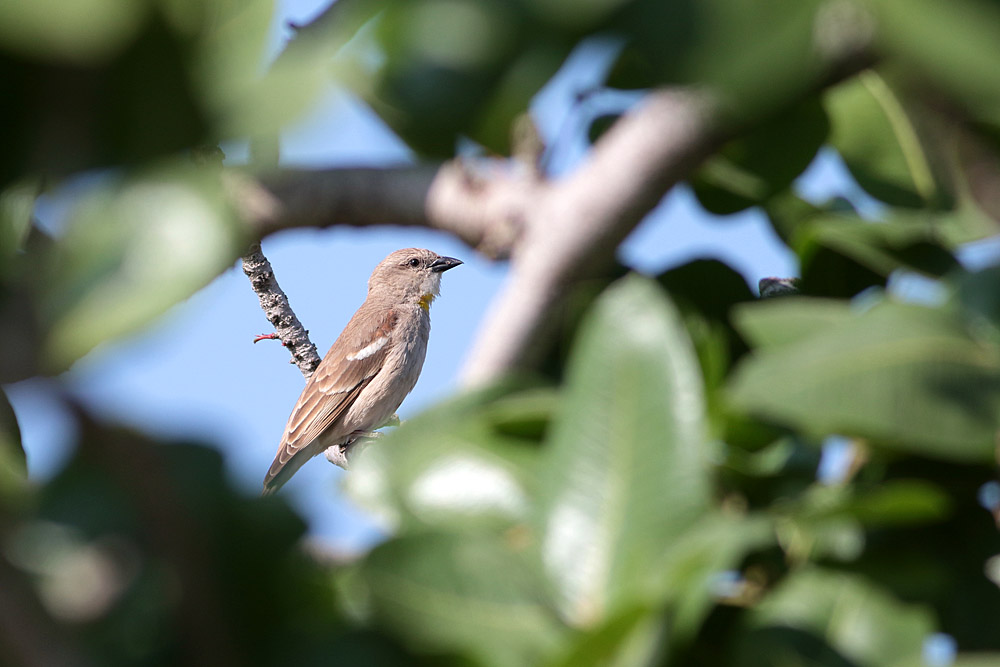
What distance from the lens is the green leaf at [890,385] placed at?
815 mm

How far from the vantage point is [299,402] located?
868cm

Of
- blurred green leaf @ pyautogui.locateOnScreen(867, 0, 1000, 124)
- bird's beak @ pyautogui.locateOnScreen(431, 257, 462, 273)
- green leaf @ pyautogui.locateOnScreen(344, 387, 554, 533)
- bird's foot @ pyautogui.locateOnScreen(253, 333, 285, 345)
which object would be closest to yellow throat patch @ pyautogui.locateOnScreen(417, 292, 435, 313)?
bird's beak @ pyautogui.locateOnScreen(431, 257, 462, 273)

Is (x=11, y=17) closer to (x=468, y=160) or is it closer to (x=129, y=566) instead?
(x=129, y=566)

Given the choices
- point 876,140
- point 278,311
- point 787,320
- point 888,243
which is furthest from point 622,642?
point 278,311

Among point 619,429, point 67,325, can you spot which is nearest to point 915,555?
point 619,429

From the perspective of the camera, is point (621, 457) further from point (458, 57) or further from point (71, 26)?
point (71, 26)

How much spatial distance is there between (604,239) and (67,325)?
66 centimetres

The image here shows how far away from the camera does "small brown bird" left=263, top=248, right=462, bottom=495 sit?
Result: 27.9ft

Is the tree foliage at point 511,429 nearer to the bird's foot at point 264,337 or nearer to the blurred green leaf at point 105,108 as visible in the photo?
the blurred green leaf at point 105,108

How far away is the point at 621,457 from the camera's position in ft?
2.83

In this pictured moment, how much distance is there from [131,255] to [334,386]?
806 cm

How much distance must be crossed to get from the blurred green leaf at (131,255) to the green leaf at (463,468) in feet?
1.32

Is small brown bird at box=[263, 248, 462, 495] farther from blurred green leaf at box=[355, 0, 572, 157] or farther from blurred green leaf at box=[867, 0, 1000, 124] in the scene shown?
blurred green leaf at box=[867, 0, 1000, 124]

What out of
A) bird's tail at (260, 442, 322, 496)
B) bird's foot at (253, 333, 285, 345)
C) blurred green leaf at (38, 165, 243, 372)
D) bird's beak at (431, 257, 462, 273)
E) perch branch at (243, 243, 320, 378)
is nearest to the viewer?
blurred green leaf at (38, 165, 243, 372)
